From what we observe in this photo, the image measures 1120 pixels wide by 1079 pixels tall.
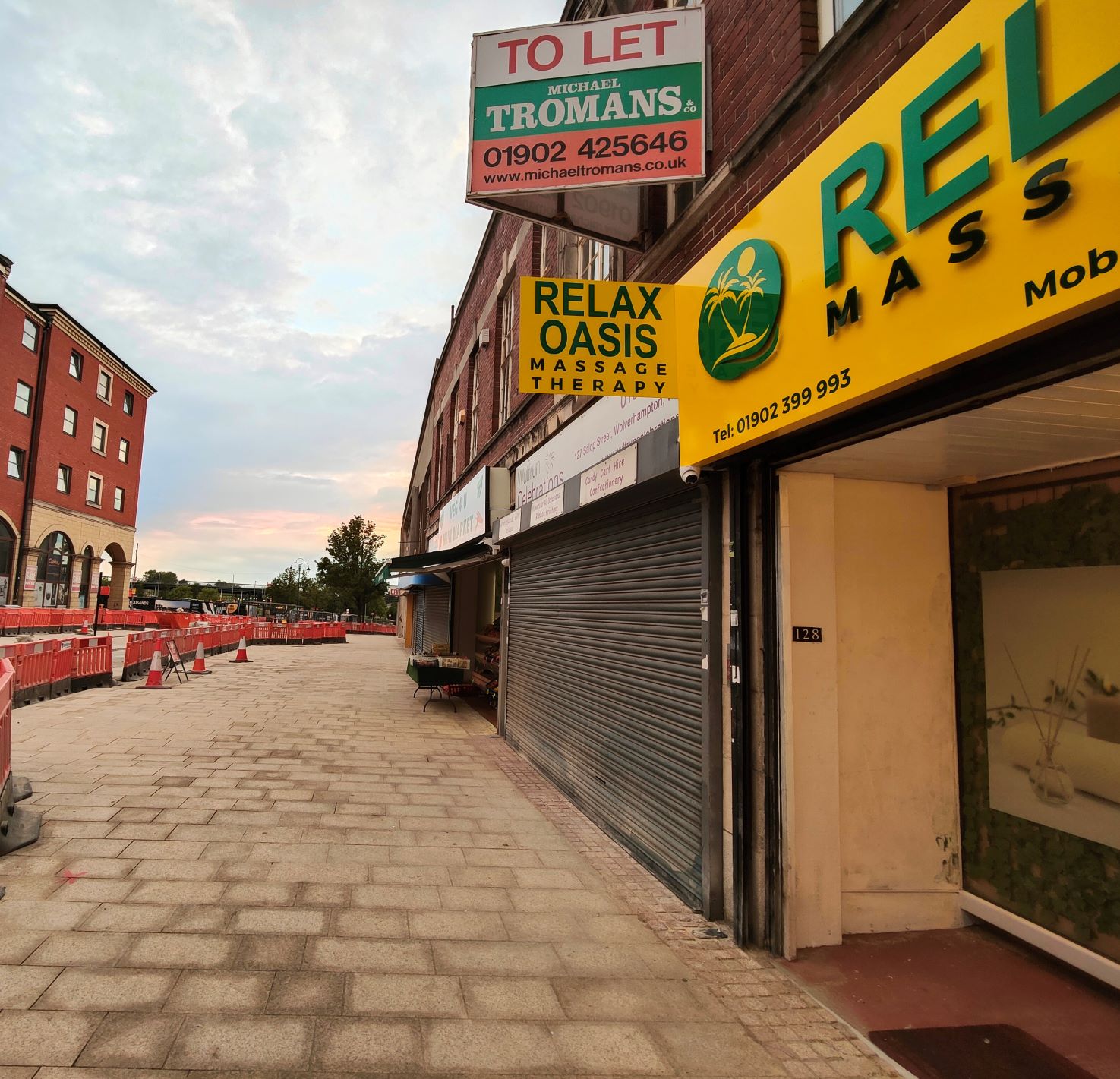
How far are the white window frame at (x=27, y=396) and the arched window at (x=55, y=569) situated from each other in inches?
239

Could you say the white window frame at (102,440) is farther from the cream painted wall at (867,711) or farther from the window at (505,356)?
the cream painted wall at (867,711)

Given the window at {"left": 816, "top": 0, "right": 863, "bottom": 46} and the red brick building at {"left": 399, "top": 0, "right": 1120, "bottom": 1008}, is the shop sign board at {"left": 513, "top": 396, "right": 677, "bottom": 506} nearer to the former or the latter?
the red brick building at {"left": 399, "top": 0, "right": 1120, "bottom": 1008}

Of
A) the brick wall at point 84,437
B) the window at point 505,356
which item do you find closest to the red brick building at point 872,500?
the window at point 505,356

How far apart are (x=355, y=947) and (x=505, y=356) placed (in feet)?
34.6

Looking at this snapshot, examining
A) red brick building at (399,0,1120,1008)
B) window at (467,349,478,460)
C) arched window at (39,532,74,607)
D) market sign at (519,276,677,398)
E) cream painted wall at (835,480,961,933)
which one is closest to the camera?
red brick building at (399,0,1120,1008)

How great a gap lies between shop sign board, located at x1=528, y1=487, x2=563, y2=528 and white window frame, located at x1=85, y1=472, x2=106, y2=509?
1579 inches

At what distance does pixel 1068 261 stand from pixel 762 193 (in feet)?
8.82

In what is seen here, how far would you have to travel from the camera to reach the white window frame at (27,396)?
111ft

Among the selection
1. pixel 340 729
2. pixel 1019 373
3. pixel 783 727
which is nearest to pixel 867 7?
pixel 1019 373

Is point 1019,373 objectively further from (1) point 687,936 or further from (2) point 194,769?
(2) point 194,769

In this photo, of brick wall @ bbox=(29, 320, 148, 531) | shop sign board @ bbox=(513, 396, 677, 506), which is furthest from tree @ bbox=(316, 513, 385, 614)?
shop sign board @ bbox=(513, 396, 677, 506)

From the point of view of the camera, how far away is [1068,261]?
2.13 meters

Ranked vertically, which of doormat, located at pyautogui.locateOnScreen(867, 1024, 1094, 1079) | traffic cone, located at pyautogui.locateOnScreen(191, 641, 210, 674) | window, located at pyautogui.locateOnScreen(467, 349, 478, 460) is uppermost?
window, located at pyautogui.locateOnScreen(467, 349, 478, 460)

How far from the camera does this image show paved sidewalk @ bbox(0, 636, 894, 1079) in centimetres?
292
